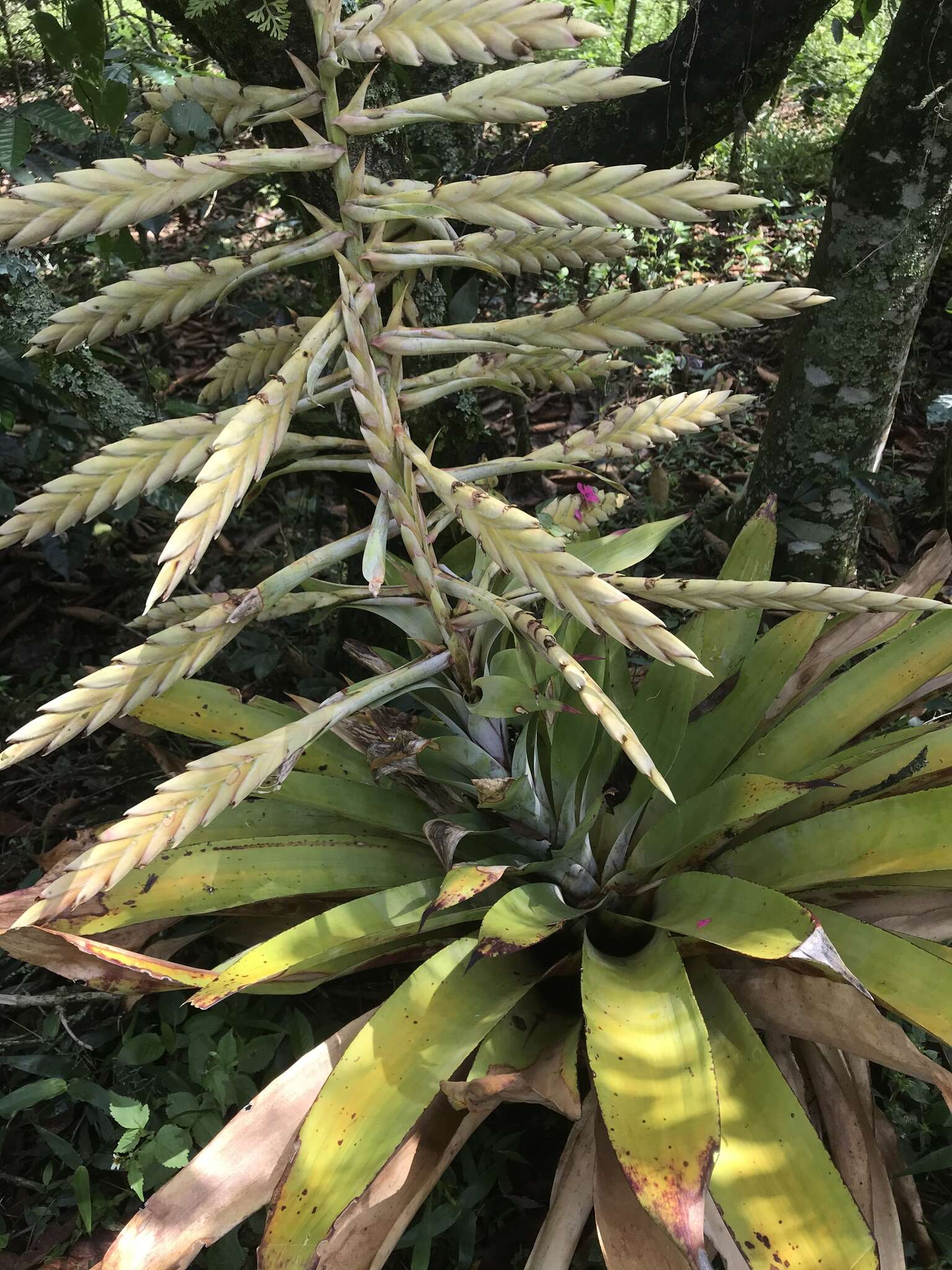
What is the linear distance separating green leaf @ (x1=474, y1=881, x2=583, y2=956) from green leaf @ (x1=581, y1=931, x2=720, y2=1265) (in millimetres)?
77

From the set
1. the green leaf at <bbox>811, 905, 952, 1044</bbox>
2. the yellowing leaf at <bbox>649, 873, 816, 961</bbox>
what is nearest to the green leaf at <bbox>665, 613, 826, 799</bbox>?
the yellowing leaf at <bbox>649, 873, 816, 961</bbox>

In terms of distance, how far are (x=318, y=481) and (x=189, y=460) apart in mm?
1902

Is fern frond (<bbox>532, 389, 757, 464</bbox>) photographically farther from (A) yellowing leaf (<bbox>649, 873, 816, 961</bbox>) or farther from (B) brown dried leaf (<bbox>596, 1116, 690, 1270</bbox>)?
(B) brown dried leaf (<bbox>596, 1116, 690, 1270</bbox>)

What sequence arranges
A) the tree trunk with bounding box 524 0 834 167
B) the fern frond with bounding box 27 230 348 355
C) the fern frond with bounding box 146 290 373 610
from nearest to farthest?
the fern frond with bounding box 146 290 373 610, the fern frond with bounding box 27 230 348 355, the tree trunk with bounding box 524 0 834 167

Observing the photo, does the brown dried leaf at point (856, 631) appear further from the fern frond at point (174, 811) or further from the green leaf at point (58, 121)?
the green leaf at point (58, 121)

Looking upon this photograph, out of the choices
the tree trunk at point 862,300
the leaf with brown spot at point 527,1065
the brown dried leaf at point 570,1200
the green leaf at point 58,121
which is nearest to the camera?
the leaf with brown spot at point 527,1065

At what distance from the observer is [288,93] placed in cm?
83

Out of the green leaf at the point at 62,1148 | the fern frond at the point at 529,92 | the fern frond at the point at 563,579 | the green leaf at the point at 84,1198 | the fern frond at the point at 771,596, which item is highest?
the fern frond at the point at 529,92

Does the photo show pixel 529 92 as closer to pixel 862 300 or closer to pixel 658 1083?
A: pixel 658 1083

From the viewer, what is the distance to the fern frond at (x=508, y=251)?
2.73 ft

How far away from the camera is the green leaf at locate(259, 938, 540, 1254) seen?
96cm

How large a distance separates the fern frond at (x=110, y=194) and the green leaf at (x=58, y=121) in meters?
0.96

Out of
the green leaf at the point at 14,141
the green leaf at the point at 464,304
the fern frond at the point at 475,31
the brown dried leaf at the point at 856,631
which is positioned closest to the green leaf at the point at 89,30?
the green leaf at the point at 14,141

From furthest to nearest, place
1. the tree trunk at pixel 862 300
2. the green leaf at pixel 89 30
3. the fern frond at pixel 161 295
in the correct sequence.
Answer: the tree trunk at pixel 862 300, the green leaf at pixel 89 30, the fern frond at pixel 161 295
